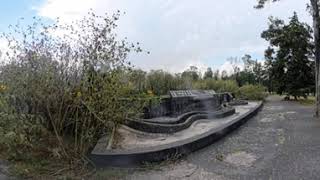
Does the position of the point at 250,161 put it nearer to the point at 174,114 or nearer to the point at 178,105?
the point at 174,114

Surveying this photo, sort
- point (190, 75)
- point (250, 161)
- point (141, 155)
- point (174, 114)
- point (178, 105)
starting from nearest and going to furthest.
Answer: point (141, 155) → point (250, 161) → point (174, 114) → point (178, 105) → point (190, 75)

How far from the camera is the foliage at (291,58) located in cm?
3484

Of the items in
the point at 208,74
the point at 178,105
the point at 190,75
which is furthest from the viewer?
the point at 208,74

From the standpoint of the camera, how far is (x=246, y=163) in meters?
6.96

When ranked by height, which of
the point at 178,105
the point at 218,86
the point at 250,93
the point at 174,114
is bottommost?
the point at 174,114

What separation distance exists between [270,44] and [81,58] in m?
33.3

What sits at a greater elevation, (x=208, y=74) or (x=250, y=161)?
(x=208, y=74)

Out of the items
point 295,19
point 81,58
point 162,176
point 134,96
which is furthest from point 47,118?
point 295,19

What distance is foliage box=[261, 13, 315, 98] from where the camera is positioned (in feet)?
114

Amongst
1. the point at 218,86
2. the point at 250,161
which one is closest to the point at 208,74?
the point at 218,86

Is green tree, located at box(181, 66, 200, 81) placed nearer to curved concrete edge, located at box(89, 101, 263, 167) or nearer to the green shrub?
the green shrub

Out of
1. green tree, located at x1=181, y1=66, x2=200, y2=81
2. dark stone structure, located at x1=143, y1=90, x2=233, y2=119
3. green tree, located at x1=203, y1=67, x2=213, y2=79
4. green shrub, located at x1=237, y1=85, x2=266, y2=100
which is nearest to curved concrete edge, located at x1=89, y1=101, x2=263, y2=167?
dark stone structure, located at x1=143, y1=90, x2=233, y2=119

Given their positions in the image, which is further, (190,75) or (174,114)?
(190,75)

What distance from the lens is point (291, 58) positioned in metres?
37.3
